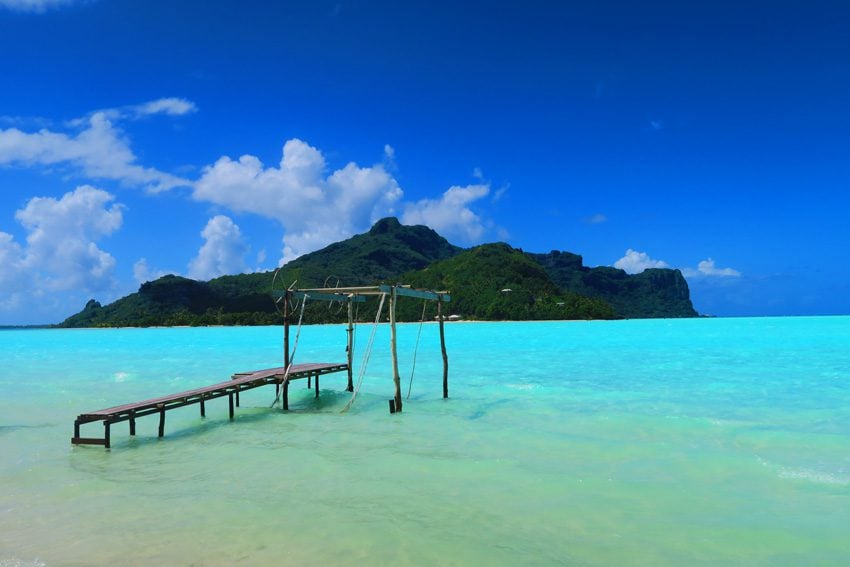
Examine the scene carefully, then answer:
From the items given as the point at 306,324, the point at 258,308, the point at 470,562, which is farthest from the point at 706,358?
the point at 258,308

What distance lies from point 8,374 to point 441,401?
62.9ft

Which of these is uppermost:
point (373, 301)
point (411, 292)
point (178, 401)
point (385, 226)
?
point (385, 226)

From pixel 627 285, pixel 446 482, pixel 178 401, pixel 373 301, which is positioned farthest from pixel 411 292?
pixel 627 285

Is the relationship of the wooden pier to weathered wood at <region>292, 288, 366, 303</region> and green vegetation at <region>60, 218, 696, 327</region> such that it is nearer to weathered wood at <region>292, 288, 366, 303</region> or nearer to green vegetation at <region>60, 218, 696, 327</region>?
weathered wood at <region>292, 288, 366, 303</region>

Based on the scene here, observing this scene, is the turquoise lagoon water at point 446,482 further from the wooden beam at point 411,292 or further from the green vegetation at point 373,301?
the green vegetation at point 373,301

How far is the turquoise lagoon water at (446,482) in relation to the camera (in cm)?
534

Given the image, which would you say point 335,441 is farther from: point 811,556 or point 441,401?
point 811,556

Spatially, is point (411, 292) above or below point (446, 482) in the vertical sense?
above

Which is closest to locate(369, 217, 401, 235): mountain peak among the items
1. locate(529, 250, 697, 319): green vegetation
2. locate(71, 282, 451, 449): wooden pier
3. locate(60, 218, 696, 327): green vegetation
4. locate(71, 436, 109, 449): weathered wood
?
locate(60, 218, 696, 327): green vegetation

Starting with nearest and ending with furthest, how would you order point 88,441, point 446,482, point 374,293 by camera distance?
point 446,482, point 88,441, point 374,293

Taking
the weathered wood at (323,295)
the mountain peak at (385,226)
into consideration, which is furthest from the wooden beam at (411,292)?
the mountain peak at (385,226)

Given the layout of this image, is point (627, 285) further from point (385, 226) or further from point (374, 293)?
Result: point (374, 293)

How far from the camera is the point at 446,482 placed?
737 centimetres

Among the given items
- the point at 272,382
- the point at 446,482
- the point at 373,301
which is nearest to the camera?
the point at 446,482
